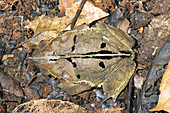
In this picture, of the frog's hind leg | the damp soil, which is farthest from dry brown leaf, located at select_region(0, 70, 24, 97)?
the frog's hind leg

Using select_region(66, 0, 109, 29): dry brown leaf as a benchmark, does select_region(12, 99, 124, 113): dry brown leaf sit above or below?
below

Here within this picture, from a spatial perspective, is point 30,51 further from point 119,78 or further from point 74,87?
point 119,78

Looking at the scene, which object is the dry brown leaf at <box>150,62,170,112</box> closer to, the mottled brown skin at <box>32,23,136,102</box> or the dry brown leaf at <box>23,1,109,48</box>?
the mottled brown skin at <box>32,23,136,102</box>

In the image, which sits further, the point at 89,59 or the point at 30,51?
the point at 30,51

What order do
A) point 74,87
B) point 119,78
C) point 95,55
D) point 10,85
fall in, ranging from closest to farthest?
point 95,55, point 119,78, point 74,87, point 10,85

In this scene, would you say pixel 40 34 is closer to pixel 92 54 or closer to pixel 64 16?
pixel 64 16

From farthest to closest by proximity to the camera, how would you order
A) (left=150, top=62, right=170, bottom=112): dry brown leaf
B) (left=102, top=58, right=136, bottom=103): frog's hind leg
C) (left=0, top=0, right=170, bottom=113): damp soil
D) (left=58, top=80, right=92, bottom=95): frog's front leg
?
(left=0, top=0, right=170, bottom=113): damp soil < (left=58, top=80, right=92, bottom=95): frog's front leg < (left=102, top=58, right=136, bottom=103): frog's hind leg < (left=150, top=62, right=170, bottom=112): dry brown leaf

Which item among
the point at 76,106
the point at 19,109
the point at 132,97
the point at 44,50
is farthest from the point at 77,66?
the point at 19,109

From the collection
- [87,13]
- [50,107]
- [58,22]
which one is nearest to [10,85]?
[50,107]
